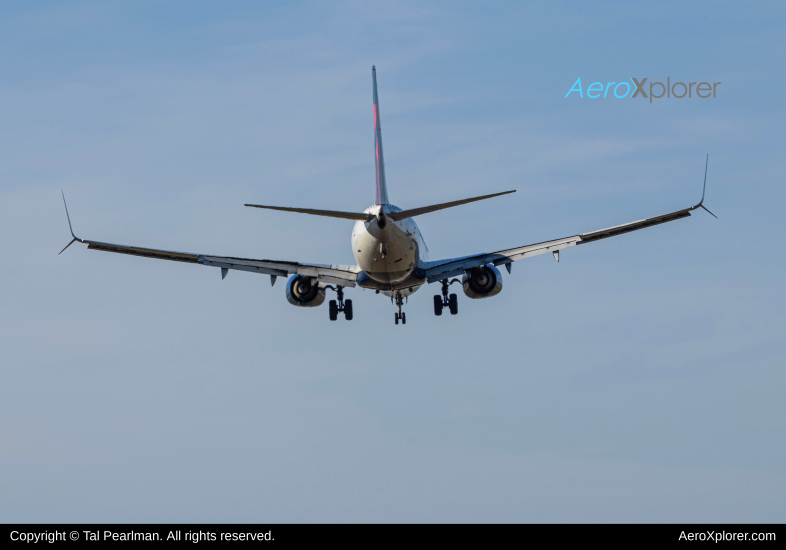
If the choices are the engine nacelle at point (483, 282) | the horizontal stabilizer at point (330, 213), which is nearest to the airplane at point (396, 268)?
the engine nacelle at point (483, 282)

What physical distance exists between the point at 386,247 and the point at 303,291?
415 inches

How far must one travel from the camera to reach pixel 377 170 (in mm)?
60531

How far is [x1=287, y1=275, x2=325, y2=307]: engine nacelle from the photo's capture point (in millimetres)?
62562

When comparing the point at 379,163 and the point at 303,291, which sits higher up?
the point at 379,163

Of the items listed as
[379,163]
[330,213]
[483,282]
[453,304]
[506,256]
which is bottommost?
[330,213]

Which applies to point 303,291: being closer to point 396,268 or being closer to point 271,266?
point 271,266

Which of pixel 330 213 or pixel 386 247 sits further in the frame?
pixel 386 247

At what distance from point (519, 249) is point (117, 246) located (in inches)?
944

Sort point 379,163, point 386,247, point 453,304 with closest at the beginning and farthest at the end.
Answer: point 386,247 → point 379,163 → point 453,304

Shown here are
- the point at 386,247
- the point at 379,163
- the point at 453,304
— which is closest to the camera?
the point at 386,247

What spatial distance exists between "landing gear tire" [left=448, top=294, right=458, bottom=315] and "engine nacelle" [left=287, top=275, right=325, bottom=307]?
8.60m

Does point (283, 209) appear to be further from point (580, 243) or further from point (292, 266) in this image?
point (580, 243)

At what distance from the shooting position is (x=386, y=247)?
5366cm

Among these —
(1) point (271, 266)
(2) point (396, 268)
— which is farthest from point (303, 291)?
(2) point (396, 268)
